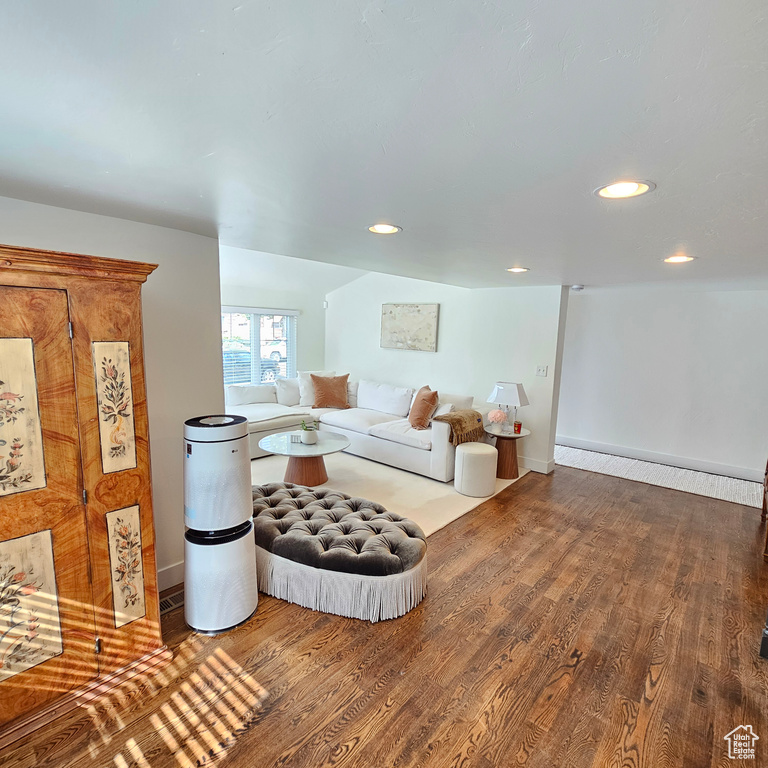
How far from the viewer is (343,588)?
2.29 m

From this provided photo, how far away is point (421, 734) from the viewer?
1.66 metres

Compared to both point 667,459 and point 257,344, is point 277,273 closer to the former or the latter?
point 257,344

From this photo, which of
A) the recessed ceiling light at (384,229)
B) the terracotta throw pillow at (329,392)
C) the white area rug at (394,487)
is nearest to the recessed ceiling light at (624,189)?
the recessed ceiling light at (384,229)

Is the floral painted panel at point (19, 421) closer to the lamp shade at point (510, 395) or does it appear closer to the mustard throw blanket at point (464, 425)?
the mustard throw blanket at point (464, 425)

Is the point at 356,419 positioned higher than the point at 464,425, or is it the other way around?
the point at 464,425

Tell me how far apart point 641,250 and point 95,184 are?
2.80 metres

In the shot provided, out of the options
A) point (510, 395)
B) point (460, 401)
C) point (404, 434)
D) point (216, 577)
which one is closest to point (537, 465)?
point (510, 395)

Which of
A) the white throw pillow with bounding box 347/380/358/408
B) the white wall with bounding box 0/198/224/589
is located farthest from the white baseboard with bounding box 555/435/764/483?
the white wall with bounding box 0/198/224/589

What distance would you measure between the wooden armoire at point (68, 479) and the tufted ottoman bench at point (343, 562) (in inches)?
27.5

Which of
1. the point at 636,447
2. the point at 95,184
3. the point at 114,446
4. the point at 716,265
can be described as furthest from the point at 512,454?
the point at 95,184

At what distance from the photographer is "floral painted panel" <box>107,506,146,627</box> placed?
1823 millimetres

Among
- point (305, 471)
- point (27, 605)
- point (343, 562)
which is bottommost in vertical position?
point (305, 471)

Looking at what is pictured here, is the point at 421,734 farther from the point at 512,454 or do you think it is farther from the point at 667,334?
the point at 667,334

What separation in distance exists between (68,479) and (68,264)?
0.85m
